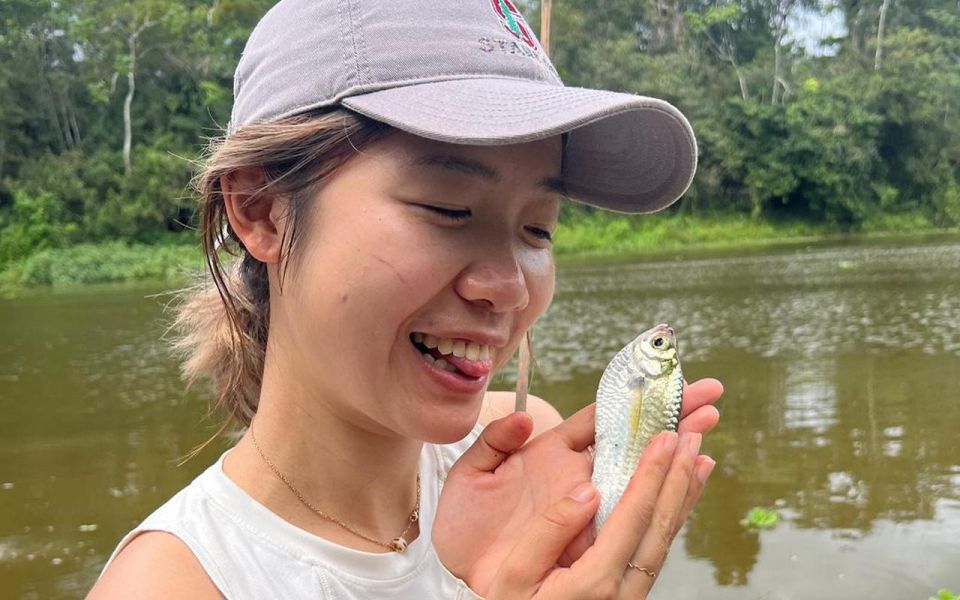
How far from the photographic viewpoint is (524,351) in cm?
175

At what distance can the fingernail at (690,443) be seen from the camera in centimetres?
132

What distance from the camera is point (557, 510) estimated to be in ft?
4.29

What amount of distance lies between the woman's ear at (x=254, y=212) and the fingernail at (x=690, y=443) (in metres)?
0.77

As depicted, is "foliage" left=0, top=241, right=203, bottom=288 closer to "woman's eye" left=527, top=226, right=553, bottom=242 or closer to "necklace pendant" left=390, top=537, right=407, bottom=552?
"necklace pendant" left=390, top=537, right=407, bottom=552

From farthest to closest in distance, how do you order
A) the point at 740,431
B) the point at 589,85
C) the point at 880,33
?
the point at 880,33
the point at 589,85
the point at 740,431

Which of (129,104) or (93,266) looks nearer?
(93,266)

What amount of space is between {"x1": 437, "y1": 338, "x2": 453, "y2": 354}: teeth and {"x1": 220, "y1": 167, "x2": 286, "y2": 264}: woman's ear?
0.35 metres

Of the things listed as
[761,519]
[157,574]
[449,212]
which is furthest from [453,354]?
[761,519]

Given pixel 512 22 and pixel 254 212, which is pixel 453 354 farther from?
pixel 512 22

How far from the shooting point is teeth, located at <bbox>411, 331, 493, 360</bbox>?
4.55 ft

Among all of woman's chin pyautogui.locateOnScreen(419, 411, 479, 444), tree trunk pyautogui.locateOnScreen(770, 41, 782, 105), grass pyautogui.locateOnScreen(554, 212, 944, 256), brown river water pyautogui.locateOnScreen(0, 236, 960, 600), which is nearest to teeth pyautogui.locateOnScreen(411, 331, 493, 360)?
woman's chin pyautogui.locateOnScreen(419, 411, 479, 444)

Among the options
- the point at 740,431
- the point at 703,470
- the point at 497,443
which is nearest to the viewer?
the point at 703,470

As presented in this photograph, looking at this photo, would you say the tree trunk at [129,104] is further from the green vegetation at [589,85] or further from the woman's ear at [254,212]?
the woman's ear at [254,212]

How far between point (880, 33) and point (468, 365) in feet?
128
